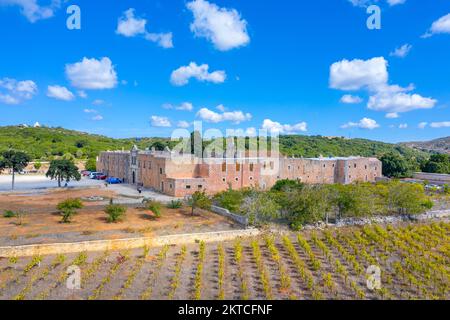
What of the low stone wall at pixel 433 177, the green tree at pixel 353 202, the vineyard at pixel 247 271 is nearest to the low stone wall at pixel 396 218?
the green tree at pixel 353 202

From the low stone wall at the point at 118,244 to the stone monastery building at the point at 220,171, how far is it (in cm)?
1582

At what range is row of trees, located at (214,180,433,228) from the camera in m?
26.5

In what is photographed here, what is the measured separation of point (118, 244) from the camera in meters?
20.9

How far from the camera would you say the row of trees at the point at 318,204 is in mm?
26516

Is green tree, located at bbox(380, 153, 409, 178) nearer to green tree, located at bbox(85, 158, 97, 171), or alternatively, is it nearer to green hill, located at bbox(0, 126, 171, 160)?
green tree, located at bbox(85, 158, 97, 171)

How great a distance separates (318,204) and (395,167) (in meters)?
41.5

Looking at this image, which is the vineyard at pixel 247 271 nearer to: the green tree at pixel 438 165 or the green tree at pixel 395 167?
the green tree at pixel 395 167

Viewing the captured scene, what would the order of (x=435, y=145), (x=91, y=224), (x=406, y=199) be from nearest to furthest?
(x=91, y=224) → (x=406, y=199) → (x=435, y=145)

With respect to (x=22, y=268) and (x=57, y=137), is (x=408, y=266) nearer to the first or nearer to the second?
(x=22, y=268)

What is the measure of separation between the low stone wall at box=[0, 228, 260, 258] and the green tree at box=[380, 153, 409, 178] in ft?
151

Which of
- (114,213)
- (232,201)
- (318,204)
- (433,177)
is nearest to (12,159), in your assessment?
(114,213)

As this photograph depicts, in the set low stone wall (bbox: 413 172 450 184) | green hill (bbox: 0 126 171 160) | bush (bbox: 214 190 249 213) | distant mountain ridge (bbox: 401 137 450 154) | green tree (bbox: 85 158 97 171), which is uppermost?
distant mountain ridge (bbox: 401 137 450 154)

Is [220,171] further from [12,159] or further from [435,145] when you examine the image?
[435,145]

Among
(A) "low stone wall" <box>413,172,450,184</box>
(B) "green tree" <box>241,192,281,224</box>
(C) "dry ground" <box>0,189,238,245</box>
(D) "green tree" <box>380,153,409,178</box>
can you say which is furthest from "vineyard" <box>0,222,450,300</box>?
(D) "green tree" <box>380,153,409,178</box>
